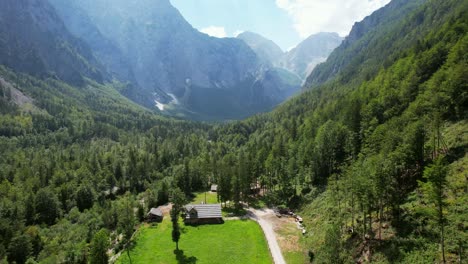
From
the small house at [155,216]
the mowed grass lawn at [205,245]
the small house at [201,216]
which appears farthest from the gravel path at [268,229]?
the small house at [155,216]

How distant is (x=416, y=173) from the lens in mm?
57781

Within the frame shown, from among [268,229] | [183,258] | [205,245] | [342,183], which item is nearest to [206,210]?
[205,245]

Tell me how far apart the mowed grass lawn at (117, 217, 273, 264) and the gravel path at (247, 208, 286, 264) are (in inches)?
47.3

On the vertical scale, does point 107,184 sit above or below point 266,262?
above

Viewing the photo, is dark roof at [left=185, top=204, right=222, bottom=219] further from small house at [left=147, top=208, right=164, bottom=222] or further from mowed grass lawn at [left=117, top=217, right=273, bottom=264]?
small house at [left=147, top=208, right=164, bottom=222]

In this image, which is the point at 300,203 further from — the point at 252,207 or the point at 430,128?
the point at 430,128

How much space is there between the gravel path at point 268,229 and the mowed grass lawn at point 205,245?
3.94 ft

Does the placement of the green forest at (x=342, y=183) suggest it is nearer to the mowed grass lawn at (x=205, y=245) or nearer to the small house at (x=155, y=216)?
the small house at (x=155, y=216)

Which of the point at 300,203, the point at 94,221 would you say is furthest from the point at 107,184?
the point at 300,203

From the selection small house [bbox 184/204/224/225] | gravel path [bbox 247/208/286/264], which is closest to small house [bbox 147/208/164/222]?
small house [bbox 184/204/224/225]

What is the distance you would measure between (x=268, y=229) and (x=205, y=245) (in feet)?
53.5

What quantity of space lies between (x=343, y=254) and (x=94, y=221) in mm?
69310

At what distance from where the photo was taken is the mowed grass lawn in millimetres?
61344

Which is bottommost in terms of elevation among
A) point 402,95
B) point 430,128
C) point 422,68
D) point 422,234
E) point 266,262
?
point 266,262
